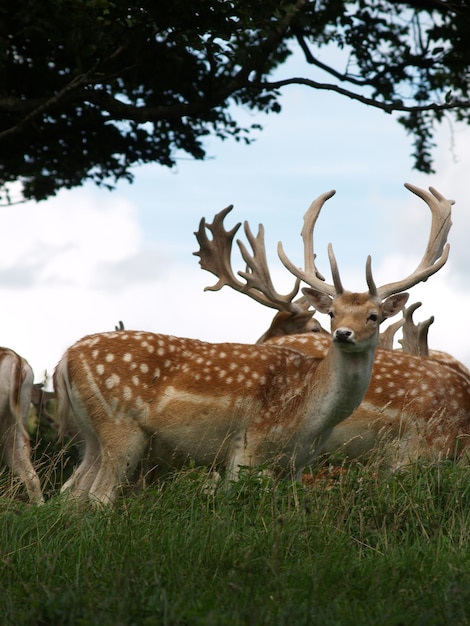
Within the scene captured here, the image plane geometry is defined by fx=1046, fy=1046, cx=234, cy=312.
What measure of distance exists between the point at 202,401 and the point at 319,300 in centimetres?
103

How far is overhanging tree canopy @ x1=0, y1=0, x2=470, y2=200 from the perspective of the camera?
30.8ft

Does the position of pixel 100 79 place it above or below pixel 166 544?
above

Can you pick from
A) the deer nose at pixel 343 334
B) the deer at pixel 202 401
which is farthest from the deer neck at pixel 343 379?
the deer nose at pixel 343 334

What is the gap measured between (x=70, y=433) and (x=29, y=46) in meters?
3.99

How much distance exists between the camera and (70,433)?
10523 millimetres

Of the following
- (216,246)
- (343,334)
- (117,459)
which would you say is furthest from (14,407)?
(216,246)

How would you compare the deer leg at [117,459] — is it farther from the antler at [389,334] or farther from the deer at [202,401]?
the antler at [389,334]

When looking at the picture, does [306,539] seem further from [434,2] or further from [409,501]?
[434,2]

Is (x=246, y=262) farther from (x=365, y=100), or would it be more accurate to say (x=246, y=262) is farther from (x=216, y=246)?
(x=365, y=100)

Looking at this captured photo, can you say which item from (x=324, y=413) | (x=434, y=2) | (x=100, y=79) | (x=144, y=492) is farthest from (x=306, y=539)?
(x=434, y=2)

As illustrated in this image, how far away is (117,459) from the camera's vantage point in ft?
22.3

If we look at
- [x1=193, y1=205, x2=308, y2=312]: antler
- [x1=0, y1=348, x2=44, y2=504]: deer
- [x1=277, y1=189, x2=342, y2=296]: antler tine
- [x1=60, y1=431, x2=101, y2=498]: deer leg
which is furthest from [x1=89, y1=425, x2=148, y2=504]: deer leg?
[x1=193, y1=205, x2=308, y2=312]: antler

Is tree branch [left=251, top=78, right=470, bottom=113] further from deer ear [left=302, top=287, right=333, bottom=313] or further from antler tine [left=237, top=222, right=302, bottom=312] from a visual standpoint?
deer ear [left=302, top=287, right=333, bottom=313]

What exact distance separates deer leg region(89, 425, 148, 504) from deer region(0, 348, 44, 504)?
945mm
